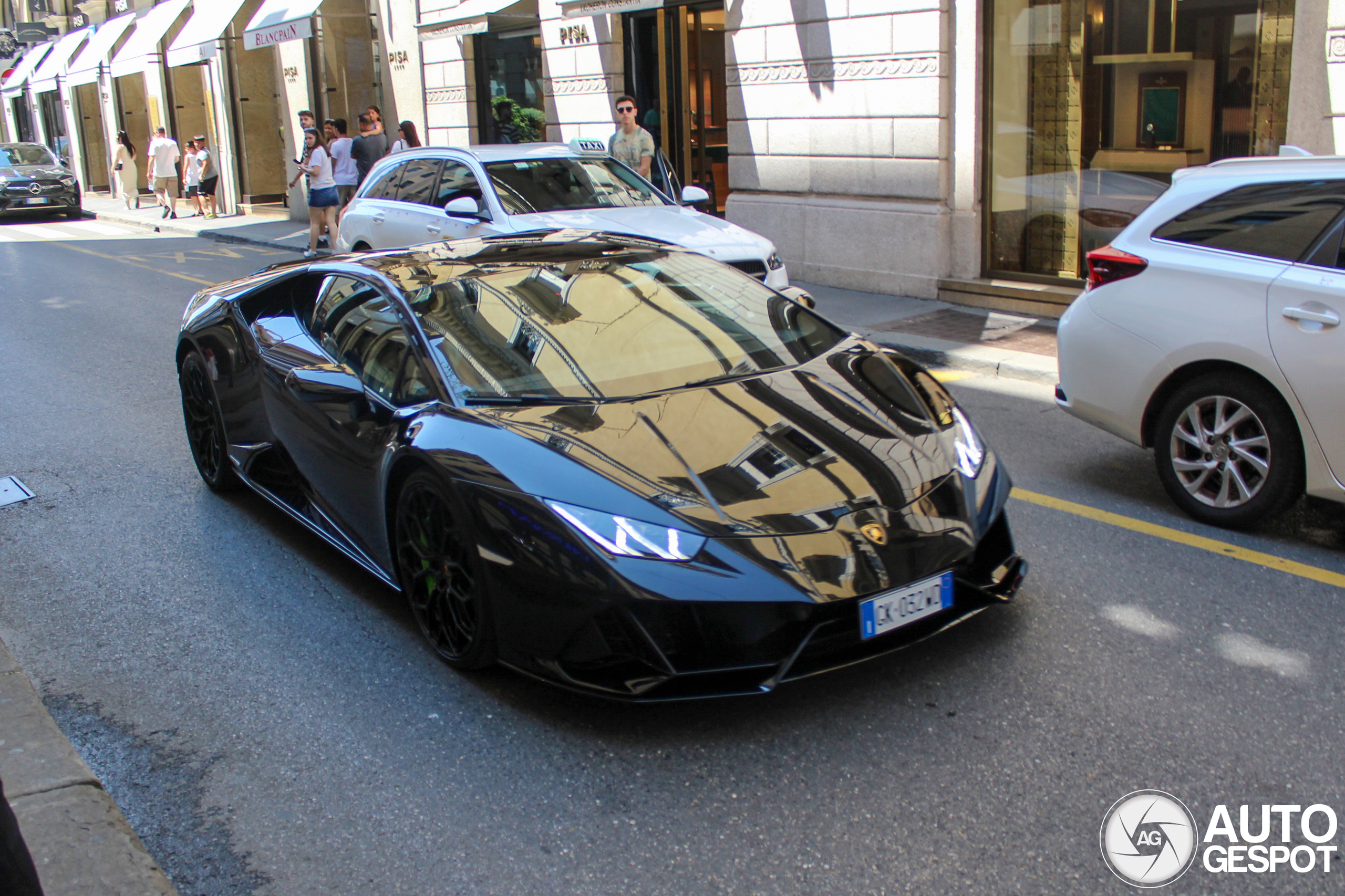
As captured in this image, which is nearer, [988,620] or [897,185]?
[988,620]

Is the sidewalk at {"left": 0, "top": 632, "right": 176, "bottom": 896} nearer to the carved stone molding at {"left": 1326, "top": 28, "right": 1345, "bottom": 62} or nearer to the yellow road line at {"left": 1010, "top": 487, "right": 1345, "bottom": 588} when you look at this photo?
the yellow road line at {"left": 1010, "top": 487, "right": 1345, "bottom": 588}

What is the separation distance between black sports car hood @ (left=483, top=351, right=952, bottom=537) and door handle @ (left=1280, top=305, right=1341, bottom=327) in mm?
1808

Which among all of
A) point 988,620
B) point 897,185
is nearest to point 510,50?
point 897,185

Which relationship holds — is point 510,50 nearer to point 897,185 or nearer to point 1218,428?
point 897,185

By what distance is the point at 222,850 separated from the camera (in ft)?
10.1

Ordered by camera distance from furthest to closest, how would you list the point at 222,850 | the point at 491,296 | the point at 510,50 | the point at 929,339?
→ the point at 510,50, the point at 929,339, the point at 491,296, the point at 222,850

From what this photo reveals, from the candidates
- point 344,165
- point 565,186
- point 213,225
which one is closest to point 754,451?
point 565,186

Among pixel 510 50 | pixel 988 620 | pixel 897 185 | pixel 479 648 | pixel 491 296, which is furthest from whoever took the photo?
pixel 510 50

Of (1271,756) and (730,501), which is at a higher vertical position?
(730,501)

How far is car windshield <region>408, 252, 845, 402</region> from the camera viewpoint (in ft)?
13.5

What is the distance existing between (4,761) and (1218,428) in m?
4.63

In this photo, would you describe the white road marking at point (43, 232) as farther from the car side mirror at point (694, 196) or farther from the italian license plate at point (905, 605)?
the italian license plate at point (905, 605)

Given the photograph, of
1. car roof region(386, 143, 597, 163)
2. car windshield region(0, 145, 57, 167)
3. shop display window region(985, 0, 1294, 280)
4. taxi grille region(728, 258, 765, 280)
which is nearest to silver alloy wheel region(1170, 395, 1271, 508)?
taxi grille region(728, 258, 765, 280)

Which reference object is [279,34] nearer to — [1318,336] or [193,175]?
[193,175]
